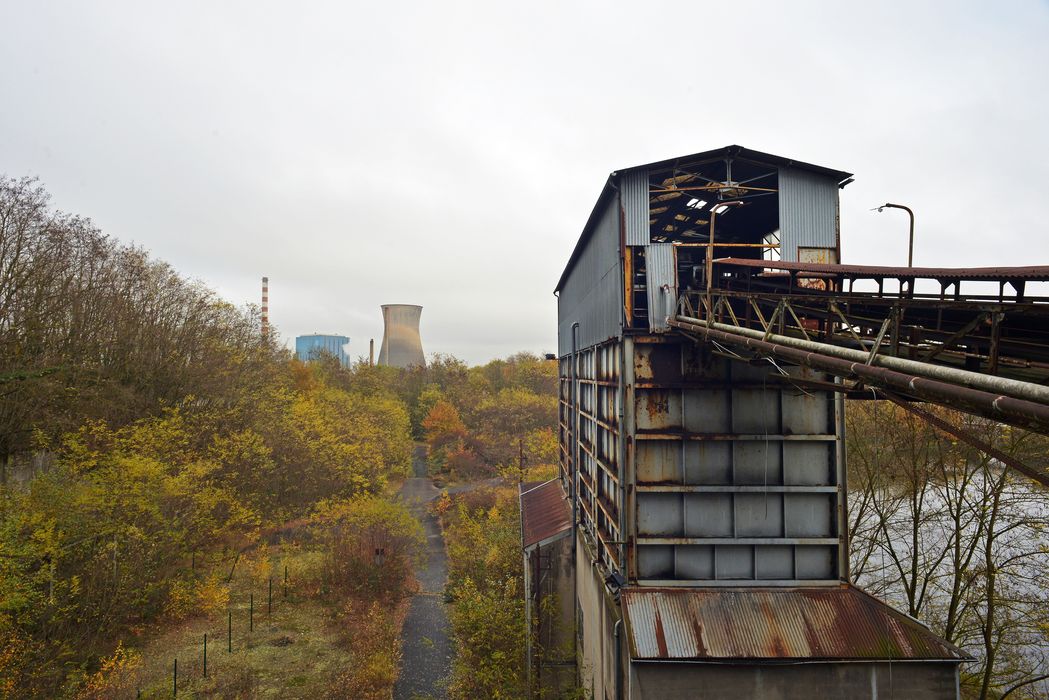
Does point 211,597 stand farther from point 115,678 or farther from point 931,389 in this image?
point 931,389

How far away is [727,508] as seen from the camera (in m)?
8.91

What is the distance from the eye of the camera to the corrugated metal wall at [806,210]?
9.35m

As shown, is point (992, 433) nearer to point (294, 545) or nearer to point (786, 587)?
point (786, 587)

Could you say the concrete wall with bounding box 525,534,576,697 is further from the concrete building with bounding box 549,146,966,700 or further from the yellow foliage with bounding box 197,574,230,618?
the yellow foliage with bounding box 197,574,230,618

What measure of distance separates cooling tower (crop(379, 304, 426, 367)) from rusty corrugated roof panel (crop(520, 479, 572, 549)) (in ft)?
121

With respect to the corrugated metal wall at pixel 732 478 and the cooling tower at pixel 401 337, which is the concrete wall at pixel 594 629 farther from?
the cooling tower at pixel 401 337

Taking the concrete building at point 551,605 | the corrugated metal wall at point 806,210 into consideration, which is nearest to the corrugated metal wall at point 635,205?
the corrugated metal wall at point 806,210

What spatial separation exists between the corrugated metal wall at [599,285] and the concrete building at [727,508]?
14 centimetres

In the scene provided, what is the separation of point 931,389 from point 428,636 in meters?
16.3

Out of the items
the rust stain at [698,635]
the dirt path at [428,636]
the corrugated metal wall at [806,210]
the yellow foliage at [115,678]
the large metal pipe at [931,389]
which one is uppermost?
the corrugated metal wall at [806,210]

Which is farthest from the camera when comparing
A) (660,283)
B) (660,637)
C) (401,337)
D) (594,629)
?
(401,337)

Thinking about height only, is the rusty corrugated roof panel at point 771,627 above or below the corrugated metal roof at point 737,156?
below

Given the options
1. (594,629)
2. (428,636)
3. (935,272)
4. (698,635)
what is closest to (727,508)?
(698,635)

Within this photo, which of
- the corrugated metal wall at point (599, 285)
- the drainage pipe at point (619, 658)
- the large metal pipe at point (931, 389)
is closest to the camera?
the large metal pipe at point (931, 389)
